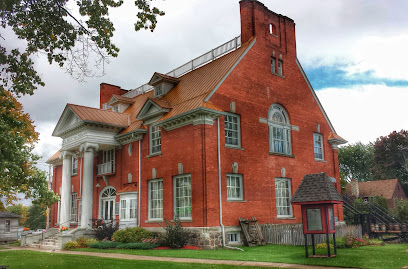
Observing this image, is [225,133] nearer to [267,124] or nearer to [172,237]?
[267,124]

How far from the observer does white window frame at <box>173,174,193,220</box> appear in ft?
70.8

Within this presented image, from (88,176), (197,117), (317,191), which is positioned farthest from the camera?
(88,176)

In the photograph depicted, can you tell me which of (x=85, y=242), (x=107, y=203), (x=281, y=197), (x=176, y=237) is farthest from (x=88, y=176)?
(x=281, y=197)

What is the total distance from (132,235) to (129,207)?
3479mm

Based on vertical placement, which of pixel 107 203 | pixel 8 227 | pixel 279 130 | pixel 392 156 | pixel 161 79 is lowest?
pixel 8 227

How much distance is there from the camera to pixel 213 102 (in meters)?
22.0

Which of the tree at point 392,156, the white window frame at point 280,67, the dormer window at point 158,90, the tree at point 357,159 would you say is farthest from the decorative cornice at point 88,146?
the tree at point 357,159

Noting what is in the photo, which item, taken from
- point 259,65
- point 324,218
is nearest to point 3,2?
point 324,218

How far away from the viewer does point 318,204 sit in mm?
14523

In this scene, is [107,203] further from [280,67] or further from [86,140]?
[280,67]

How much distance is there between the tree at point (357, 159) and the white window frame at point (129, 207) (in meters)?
61.5

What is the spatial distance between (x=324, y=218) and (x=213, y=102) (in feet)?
32.1

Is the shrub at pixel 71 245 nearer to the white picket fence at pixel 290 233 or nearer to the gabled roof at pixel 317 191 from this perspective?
the white picket fence at pixel 290 233

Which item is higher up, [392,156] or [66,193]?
[392,156]
